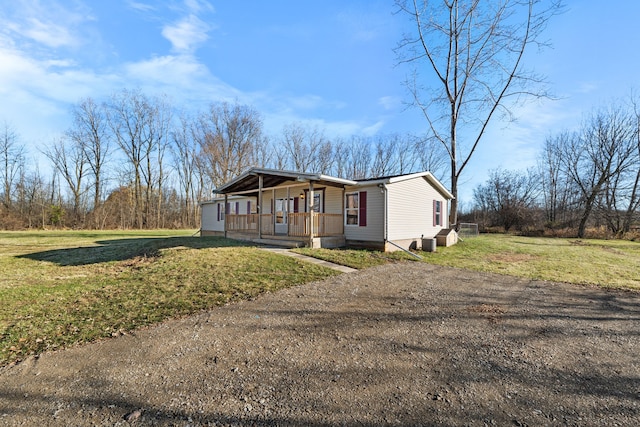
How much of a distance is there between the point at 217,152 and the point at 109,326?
2789 centimetres

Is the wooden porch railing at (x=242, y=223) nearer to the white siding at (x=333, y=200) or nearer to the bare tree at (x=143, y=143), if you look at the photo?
the white siding at (x=333, y=200)

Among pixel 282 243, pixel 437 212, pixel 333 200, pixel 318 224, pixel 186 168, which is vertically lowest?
pixel 282 243

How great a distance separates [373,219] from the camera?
11.6 metres

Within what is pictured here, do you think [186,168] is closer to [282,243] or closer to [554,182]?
[282,243]

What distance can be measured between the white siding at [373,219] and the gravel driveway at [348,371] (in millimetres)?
6817

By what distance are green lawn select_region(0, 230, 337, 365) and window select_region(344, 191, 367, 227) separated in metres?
4.48

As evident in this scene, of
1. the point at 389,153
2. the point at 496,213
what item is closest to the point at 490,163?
the point at 496,213

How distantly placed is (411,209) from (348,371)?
1129 centimetres

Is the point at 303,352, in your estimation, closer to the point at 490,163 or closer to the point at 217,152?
the point at 217,152

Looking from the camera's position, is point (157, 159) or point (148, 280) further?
point (157, 159)

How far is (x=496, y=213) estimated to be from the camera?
28.4m

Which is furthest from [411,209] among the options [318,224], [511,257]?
[318,224]

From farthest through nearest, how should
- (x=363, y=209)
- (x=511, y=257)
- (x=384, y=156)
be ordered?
1. (x=384, y=156)
2. (x=363, y=209)
3. (x=511, y=257)

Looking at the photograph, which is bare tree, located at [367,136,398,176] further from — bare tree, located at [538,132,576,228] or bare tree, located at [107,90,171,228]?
bare tree, located at [107,90,171,228]
